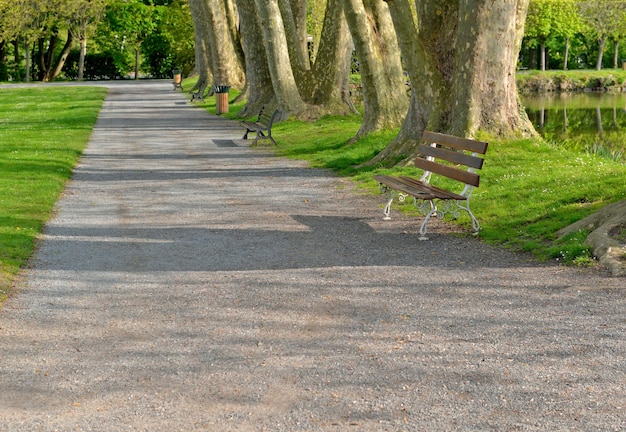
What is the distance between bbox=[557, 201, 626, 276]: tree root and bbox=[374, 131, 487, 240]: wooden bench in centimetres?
118

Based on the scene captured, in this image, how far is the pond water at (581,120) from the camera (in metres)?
27.8

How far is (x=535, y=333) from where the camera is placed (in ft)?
22.4

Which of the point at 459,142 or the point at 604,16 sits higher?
the point at 604,16

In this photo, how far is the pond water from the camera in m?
27.8

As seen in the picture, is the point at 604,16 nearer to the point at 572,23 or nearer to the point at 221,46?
the point at 572,23

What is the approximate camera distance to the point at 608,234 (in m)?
9.27

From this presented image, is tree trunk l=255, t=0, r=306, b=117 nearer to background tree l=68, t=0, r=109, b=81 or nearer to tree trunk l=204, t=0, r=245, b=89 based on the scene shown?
tree trunk l=204, t=0, r=245, b=89

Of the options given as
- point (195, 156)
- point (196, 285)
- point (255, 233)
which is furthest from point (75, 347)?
point (195, 156)

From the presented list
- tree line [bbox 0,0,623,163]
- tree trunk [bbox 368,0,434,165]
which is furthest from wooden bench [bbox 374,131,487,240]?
tree trunk [bbox 368,0,434,165]

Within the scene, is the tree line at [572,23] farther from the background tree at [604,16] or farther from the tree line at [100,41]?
the tree line at [100,41]

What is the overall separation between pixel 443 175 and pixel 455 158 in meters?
0.40

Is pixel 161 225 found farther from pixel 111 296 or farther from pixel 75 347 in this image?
pixel 75 347

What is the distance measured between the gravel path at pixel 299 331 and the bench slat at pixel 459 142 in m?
0.97

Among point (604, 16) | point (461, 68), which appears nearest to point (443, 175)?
point (461, 68)
